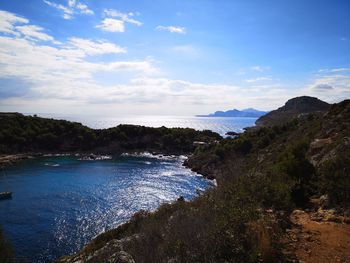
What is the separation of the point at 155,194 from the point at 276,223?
41791 mm

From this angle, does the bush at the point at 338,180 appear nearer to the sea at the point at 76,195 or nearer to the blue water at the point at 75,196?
the sea at the point at 76,195

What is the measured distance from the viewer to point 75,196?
158 feet

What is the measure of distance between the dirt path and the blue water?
2409 cm

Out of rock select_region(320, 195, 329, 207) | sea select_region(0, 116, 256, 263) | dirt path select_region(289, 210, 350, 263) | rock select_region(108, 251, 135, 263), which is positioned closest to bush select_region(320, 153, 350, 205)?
Result: rock select_region(320, 195, 329, 207)

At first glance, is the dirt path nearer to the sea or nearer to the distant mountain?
the sea

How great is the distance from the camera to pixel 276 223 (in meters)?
10.2

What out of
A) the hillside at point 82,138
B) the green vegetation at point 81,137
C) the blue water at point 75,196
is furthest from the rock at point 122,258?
the green vegetation at point 81,137

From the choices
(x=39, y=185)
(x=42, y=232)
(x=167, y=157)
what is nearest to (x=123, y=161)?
(x=167, y=157)

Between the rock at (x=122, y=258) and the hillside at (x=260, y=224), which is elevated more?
the hillside at (x=260, y=224)

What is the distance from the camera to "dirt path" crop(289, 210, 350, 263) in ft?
27.9

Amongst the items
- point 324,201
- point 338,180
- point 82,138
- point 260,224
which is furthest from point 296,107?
point 260,224

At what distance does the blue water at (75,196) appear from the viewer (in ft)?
105

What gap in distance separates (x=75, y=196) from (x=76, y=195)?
533 millimetres

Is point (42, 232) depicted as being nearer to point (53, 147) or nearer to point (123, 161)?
point (123, 161)
